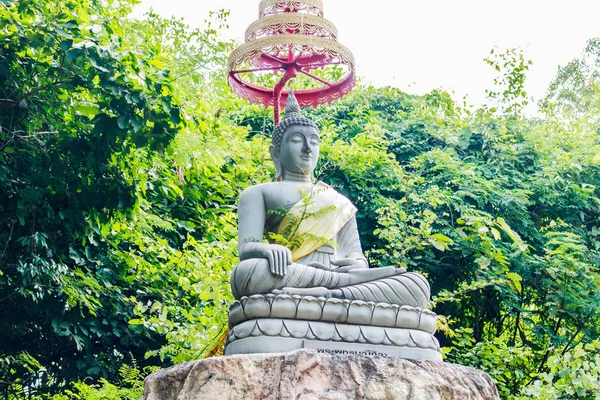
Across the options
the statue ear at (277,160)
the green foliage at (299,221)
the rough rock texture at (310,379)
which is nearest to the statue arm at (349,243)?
the green foliage at (299,221)

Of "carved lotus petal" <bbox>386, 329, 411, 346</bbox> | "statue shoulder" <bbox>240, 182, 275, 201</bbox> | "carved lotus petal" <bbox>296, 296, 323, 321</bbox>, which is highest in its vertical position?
"statue shoulder" <bbox>240, 182, 275, 201</bbox>

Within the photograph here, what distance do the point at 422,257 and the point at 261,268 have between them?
17.8 ft

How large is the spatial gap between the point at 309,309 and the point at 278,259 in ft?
1.48

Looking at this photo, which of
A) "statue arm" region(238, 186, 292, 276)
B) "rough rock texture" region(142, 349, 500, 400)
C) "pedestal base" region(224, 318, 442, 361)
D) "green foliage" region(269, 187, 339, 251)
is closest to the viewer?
"rough rock texture" region(142, 349, 500, 400)

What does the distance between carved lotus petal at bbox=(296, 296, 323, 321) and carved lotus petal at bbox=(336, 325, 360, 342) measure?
0.16 m

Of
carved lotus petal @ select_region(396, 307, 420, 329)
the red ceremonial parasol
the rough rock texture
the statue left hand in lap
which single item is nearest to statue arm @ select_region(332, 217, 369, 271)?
the statue left hand in lap

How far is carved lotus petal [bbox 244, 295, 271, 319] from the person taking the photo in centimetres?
515

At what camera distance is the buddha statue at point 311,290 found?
5.14m

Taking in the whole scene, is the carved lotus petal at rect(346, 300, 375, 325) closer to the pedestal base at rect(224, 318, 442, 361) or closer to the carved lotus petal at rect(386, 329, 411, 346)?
the pedestal base at rect(224, 318, 442, 361)

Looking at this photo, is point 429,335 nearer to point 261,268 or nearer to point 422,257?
point 261,268

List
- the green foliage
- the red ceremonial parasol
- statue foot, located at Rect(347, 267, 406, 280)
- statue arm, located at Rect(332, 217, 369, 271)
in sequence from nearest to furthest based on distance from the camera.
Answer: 1. statue foot, located at Rect(347, 267, 406, 280)
2. the green foliage
3. statue arm, located at Rect(332, 217, 369, 271)
4. the red ceremonial parasol

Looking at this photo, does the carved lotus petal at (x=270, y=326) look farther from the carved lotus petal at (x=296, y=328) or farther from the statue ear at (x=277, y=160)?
the statue ear at (x=277, y=160)

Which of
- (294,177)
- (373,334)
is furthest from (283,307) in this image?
(294,177)

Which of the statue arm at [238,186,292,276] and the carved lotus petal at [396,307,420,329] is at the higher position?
the statue arm at [238,186,292,276]
